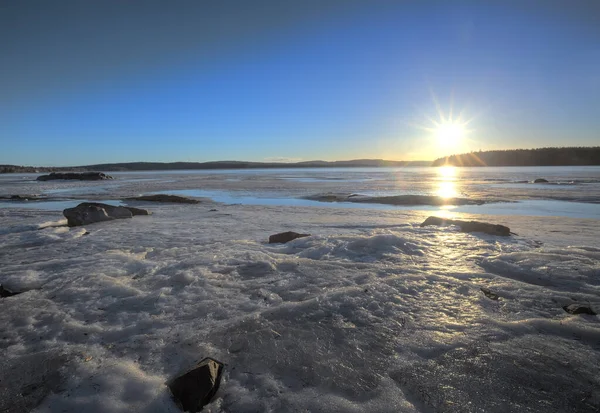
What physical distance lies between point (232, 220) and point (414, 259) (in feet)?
23.7

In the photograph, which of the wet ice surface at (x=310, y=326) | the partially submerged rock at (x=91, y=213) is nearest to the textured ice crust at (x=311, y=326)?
the wet ice surface at (x=310, y=326)

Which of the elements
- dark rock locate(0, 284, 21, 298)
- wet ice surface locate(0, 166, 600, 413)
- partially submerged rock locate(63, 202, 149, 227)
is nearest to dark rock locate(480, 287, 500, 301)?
wet ice surface locate(0, 166, 600, 413)

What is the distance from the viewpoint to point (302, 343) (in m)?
3.45

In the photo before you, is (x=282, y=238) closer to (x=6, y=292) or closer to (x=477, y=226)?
(x=6, y=292)

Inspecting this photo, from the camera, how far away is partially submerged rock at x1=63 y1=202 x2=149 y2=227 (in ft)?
34.7

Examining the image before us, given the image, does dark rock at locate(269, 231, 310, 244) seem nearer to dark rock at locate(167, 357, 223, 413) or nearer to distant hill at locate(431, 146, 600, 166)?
dark rock at locate(167, 357, 223, 413)

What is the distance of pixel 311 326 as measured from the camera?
382 cm

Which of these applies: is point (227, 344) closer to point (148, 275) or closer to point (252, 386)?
point (252, 386)

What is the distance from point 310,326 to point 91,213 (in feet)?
33.1

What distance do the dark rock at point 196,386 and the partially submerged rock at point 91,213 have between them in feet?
32.2

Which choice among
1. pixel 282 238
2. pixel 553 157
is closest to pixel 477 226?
pixel 282 238

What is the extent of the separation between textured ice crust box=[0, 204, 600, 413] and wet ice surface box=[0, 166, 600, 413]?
18 mm

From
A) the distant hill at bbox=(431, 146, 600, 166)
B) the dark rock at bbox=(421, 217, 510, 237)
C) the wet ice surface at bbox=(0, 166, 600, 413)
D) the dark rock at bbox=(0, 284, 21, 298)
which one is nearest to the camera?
the wet ice surface at bbox=(0, 166, 600, 413)

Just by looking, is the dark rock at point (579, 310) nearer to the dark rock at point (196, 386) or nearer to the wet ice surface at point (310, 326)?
the wet ice surface at point (310, 326)
